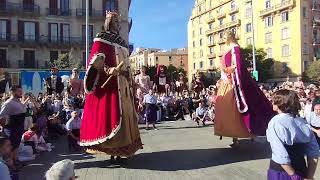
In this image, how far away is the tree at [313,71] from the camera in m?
63.5

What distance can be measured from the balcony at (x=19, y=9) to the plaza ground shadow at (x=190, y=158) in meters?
45.5

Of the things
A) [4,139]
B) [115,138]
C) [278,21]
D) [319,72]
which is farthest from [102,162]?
[278,21]

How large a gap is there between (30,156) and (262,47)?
69717 millimetres

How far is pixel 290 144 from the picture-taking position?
4.08m

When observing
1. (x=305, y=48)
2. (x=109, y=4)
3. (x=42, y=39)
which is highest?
(x=109, y=4)

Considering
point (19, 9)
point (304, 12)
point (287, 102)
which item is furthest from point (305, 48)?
point (287, 102)

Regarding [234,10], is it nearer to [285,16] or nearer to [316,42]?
[285,16]

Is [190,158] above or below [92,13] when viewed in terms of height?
below

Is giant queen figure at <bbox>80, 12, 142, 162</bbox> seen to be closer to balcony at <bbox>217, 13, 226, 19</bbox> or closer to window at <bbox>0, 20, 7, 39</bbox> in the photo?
window at <bbox>0, 20, 7, 39</bbox>

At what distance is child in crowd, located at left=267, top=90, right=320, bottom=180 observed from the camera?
4062mm

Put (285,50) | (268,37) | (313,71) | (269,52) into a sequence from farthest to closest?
(269,52), (268,37), (285,50), (313,71)

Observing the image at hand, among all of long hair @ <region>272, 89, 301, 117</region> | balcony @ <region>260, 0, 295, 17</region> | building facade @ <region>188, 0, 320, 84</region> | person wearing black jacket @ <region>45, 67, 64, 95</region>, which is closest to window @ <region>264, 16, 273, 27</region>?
building facade @ <region>188, 0, 320, 84</region>

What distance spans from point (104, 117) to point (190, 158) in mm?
1810

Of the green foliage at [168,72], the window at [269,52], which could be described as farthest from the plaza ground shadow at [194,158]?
the window at [269,52]
